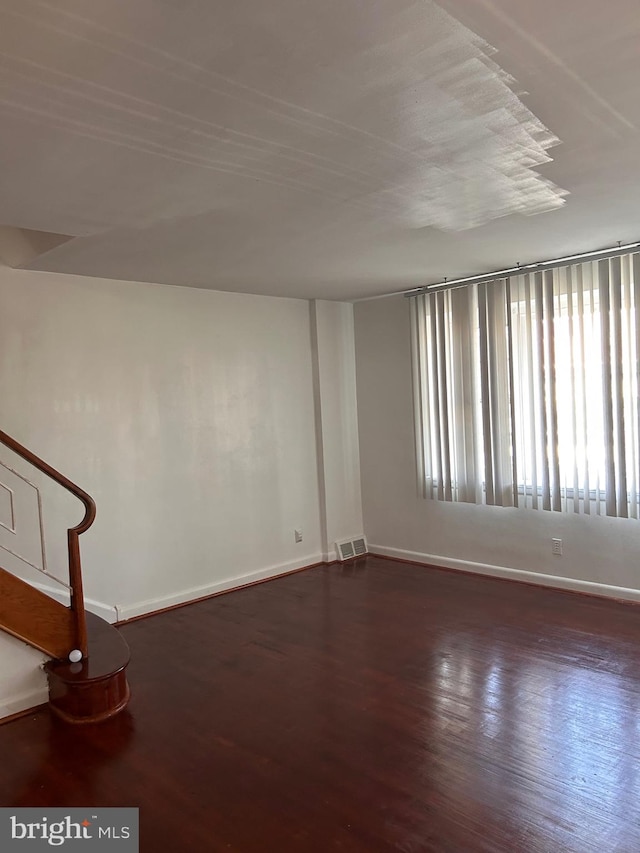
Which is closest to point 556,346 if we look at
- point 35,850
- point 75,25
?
point 75,25

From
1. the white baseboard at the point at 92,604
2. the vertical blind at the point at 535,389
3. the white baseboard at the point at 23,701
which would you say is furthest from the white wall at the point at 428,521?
the white baseboard at the point at 23,701

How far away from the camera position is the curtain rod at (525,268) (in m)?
4.28

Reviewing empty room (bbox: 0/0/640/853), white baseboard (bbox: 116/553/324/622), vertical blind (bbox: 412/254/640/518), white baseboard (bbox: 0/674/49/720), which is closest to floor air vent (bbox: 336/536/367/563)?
empty room (bbox: 0/0/640/853)

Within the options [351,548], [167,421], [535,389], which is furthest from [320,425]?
[535,389]

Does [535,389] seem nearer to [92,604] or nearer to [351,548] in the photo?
[351,548]

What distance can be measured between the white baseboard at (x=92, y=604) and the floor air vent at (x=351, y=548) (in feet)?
7.49

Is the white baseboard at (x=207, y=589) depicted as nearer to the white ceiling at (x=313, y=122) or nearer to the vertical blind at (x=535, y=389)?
the vertical blind at (x=535, y=389)

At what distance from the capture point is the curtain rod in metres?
4.28

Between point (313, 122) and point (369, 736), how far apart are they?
261 centimetres

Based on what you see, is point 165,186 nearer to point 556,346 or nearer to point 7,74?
point 7,74

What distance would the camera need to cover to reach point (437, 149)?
242 centimetres

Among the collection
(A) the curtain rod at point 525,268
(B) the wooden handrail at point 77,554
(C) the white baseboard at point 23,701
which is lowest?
(C) the white baseboard at point 23,701

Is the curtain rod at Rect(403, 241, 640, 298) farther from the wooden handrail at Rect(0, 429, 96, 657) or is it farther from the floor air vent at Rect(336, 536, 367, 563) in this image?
the wooden handrail at Rect(0, 429, 96, 657)

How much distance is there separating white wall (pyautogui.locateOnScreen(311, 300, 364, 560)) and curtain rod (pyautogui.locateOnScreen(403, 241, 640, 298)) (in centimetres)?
84
